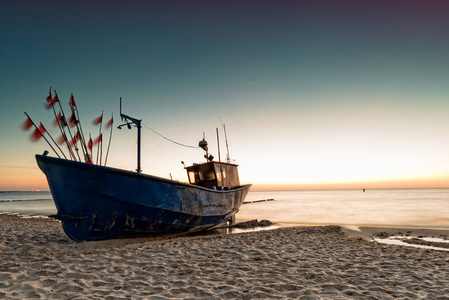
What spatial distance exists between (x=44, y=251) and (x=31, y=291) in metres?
3.97

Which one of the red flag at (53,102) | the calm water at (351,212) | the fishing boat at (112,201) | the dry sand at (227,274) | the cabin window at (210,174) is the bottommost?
the calm water at (351,212)

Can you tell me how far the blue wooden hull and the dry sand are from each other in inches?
44.5

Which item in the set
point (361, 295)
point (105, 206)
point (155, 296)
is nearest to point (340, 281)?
point (361, 295)

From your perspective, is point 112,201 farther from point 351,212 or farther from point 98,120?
point 351,212

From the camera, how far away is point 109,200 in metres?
7.27

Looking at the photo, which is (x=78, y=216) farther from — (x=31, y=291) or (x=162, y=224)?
(x=31, y=291)

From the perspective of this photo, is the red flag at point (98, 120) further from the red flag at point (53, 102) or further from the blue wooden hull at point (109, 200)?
the blue wooden hull at point (109, 200)

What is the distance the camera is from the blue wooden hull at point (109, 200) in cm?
698

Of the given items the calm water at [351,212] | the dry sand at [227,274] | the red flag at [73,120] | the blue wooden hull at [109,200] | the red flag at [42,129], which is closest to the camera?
the dry sand at [227,274]

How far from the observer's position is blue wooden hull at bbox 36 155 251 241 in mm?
6980

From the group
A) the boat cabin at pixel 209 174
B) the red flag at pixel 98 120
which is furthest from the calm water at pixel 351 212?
the red flag at pixel 98 120

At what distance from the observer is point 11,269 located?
446cm

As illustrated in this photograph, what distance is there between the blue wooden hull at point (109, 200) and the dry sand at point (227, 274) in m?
1.13

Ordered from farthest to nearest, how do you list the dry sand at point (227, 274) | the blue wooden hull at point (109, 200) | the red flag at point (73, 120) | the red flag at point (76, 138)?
1. the red flag at point (76, 138)
2. the red flag at point (73, 120)
3. the blue wooden hull at point (109, 200)
4. the dry sand at point (227, 274)
